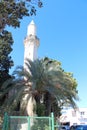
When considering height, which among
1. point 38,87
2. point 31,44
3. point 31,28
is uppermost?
point 31,28

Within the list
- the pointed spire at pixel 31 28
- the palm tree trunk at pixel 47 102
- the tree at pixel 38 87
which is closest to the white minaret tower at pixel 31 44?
the pointed spire at pixel 31 28

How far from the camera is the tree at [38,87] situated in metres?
28.5

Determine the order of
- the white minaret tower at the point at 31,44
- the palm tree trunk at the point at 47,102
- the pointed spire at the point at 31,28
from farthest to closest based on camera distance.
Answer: the pointed spire at the point at 31,28
the white minaret tower at the point at 31,44
the palm tree trunk at the point at 47,102

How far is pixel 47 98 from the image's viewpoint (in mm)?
30219

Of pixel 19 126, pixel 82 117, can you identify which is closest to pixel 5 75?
pixel 19 126

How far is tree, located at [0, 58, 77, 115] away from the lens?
1124 inches

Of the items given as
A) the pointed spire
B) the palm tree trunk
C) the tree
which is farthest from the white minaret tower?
the palm tree trunk

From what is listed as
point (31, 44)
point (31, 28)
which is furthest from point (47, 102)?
point (31, 28)

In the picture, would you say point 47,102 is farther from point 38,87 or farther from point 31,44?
point 31,44

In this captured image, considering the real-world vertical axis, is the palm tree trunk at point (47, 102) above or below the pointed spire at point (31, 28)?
below

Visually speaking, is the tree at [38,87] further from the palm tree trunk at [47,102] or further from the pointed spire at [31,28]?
the pointed spire at [31,28]

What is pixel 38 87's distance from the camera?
2875 cm

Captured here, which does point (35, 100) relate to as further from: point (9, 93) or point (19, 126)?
point (19, 126)

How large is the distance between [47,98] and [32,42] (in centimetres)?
1140
